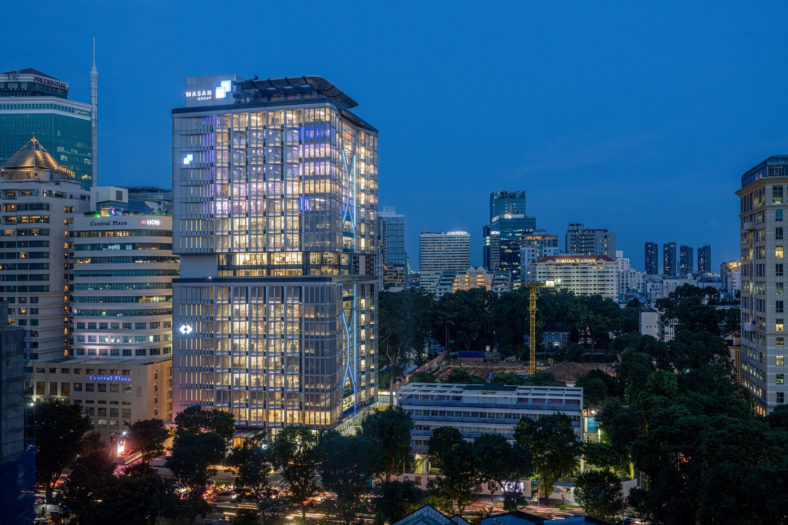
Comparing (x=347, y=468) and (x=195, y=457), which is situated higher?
(x=347, y=468)

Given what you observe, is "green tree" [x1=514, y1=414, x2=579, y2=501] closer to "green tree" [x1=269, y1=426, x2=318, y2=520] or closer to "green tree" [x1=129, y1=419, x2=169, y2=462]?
Answer: "green tree" [x1=269, y1=426, x2=318, y2=520]

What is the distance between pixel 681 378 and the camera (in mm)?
84938

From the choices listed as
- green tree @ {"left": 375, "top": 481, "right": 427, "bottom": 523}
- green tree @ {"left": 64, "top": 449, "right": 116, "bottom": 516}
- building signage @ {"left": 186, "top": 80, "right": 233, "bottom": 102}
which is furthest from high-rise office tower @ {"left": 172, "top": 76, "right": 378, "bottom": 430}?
green tree @ {"left": 375, "top": 481, "right": 427, "bottom": 523}

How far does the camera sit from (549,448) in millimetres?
60250

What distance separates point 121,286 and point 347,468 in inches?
2183

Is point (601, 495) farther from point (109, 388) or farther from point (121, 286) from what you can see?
point (121, 286)

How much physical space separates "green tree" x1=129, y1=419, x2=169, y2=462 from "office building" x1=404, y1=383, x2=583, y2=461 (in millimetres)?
29449

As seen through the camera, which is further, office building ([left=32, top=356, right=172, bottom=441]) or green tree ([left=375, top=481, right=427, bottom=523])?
office building ([left=32, top=356, right=172, bottom=441])

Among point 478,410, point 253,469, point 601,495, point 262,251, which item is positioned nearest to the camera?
point 601,495

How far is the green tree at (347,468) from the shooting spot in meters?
52.8

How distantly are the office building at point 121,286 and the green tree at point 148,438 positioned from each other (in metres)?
24.6

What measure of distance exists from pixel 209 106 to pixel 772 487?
78.5 metres

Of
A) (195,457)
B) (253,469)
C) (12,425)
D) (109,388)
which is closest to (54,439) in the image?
(195,457)

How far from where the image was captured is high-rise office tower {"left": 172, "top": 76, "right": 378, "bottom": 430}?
268ft
